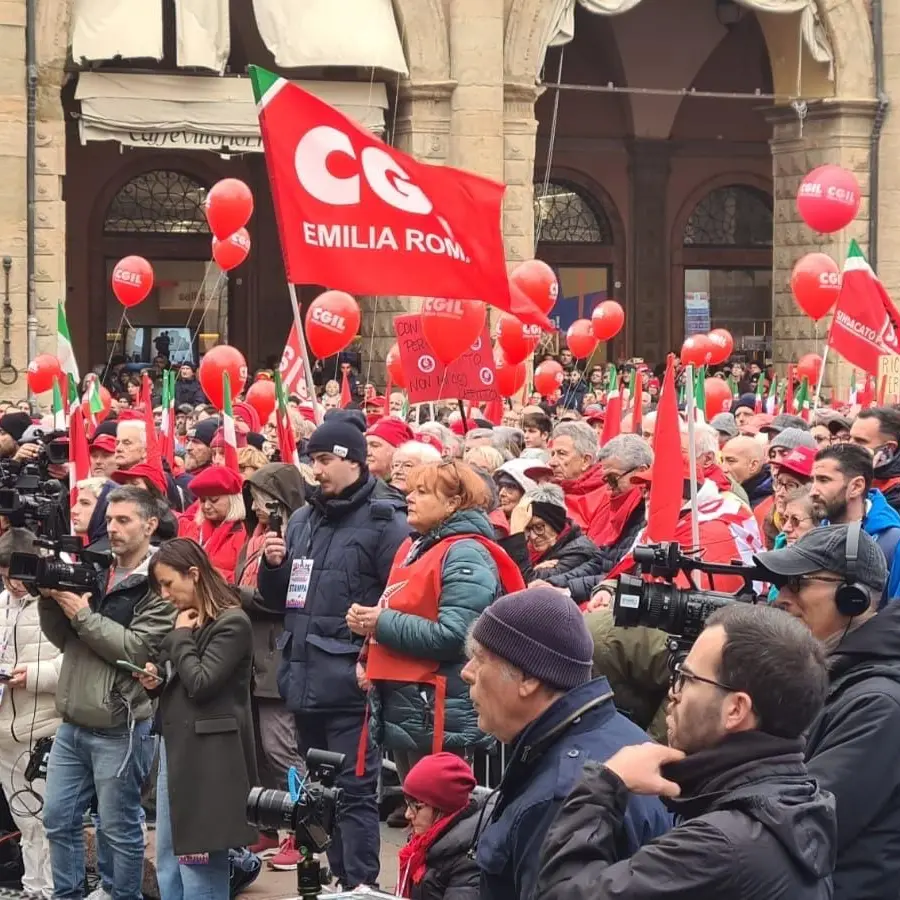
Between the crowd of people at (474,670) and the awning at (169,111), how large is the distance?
1171cm

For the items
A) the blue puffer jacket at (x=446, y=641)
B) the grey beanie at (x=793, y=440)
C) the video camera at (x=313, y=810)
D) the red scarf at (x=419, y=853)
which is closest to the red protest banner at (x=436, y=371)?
the grey beanie at (x=793, y=440)

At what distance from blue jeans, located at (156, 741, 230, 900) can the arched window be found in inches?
892

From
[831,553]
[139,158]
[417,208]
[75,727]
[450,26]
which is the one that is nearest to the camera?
[831,553]

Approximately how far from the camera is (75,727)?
6.91m

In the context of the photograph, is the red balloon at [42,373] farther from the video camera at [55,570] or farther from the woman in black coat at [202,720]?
the woman in black coat at [202,720]

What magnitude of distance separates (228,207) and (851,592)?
1383 centimetres

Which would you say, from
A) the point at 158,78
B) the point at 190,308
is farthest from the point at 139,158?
the point at 158,78

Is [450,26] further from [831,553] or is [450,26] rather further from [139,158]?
[831,553]

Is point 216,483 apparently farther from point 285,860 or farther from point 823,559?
point 823,559

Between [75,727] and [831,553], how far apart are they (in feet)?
11.4

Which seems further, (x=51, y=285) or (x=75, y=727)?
(x=51, y=285)

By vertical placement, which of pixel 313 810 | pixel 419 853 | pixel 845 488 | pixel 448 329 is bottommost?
pixel 419 853

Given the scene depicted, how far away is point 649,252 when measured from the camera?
104 ft

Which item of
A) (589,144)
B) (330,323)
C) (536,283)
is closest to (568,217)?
(589,144)
